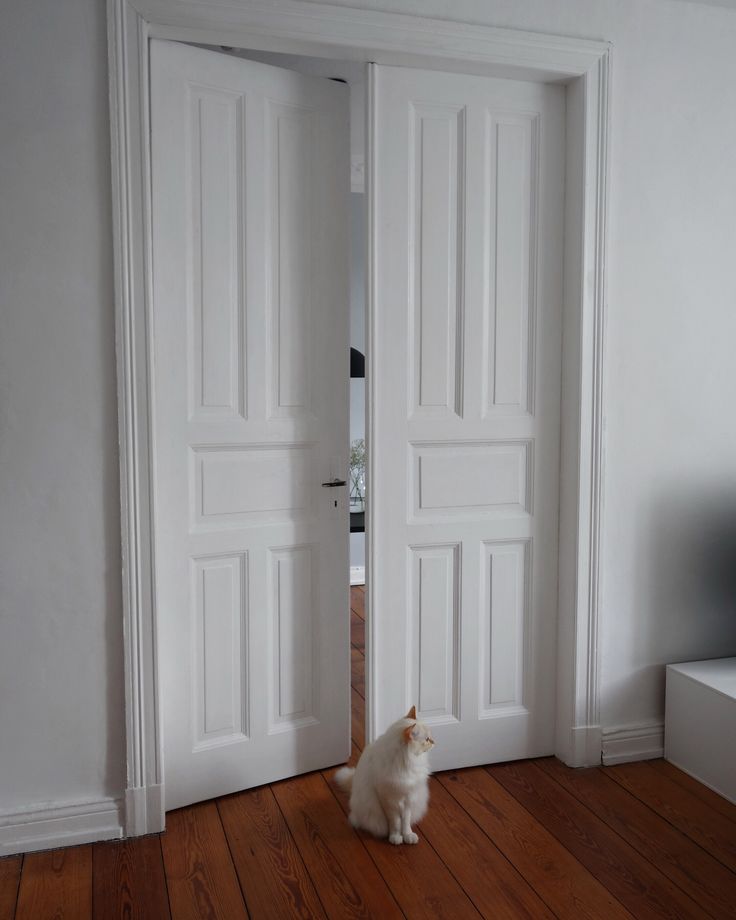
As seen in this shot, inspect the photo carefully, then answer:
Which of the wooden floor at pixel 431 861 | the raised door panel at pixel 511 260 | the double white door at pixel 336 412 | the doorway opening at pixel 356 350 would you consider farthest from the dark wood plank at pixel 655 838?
the raised door panel at pixel 511 260

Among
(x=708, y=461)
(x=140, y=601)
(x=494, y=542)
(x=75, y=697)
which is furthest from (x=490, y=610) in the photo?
(x=75, y=697)

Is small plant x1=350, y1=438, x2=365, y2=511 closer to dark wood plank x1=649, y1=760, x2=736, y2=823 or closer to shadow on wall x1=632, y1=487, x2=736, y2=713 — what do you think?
shadow on wall x1=632, y1=487, x2=736, y2=713

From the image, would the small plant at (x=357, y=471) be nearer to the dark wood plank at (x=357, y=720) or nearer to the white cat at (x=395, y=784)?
the dark wood plank at (x=357, y=720)

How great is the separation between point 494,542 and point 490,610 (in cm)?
23

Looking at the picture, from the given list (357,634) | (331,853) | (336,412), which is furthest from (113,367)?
(357,634)

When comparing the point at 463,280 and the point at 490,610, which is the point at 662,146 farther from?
the point at 490,610

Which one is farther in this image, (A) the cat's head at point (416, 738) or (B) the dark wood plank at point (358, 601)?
(B) the dark wood plank at point (358, 601)

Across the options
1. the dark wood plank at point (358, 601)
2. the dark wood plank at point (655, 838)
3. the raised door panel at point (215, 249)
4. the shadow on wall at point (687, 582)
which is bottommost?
the dark wood plank at point (358, 601)

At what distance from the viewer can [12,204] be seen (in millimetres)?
2154

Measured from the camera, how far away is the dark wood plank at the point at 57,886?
1997 millimetres

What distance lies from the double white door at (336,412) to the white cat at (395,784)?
14.0 inches

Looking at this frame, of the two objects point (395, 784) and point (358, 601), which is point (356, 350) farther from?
point (395, 784)

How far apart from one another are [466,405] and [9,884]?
188 centimetres

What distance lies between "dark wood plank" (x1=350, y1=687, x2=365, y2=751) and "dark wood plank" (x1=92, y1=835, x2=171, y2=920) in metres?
0.89
